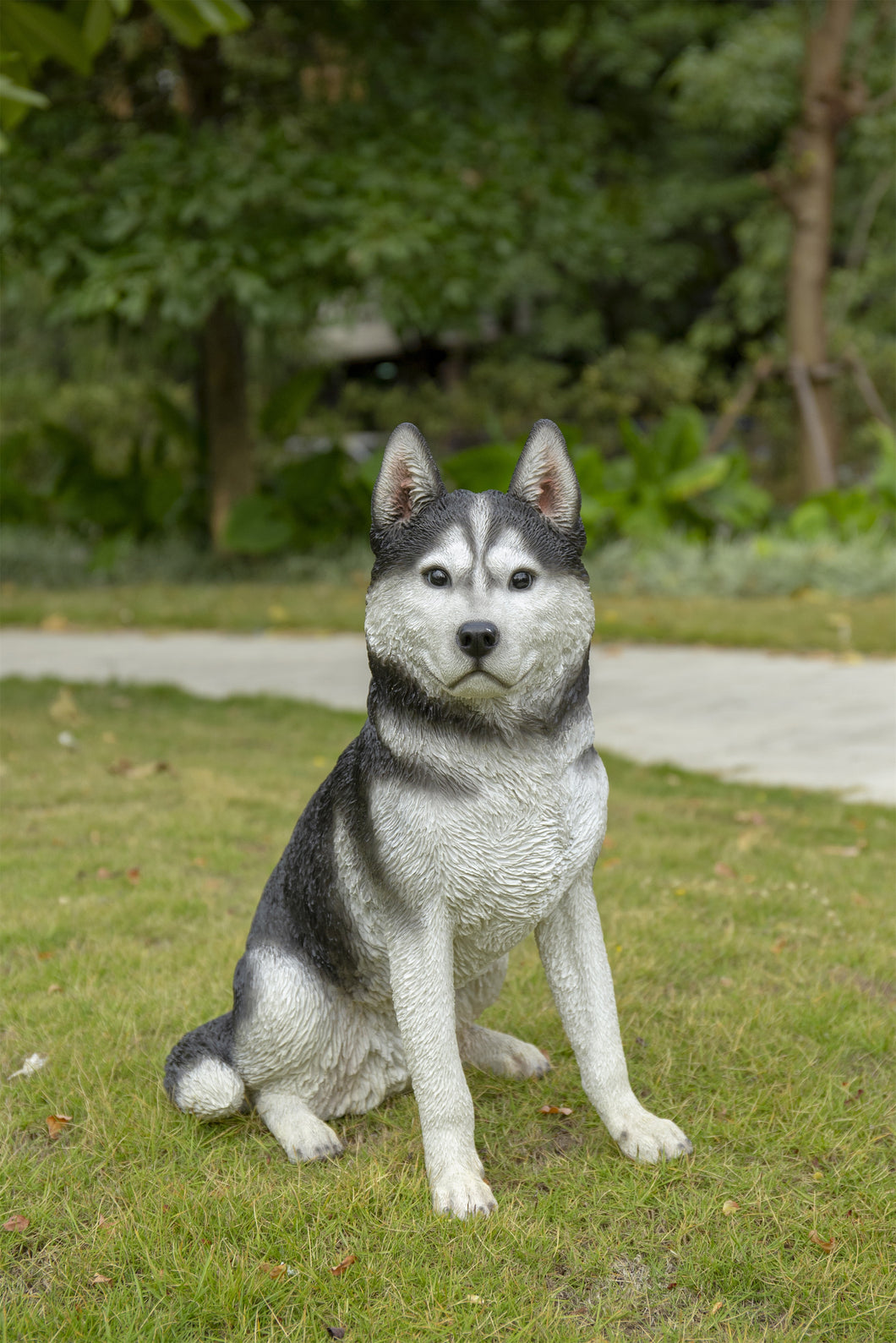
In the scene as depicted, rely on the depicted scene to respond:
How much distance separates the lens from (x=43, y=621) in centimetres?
1018

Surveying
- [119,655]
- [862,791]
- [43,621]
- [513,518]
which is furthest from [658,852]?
[43,621]

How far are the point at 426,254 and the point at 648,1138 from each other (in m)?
7.67

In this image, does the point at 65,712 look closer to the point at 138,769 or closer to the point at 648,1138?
the point at 138,769

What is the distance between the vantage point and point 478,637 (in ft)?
7.13

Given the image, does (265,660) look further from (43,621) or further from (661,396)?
(661,396)

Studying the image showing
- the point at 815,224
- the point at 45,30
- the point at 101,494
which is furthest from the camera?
the point at 815,224

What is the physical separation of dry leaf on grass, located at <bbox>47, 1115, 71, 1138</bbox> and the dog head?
1288mm

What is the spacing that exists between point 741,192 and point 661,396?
3.06 m

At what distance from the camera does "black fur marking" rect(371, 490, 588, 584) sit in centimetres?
232

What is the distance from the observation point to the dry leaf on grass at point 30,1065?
9.68ft

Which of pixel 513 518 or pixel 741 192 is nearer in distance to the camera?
pixel 513 518

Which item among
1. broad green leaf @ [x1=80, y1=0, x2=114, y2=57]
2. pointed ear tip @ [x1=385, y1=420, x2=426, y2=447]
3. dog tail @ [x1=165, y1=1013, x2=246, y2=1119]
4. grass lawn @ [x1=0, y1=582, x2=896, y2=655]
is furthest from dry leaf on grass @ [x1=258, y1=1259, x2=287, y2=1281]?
grass lawn @ [x1=0, y1=582, x2=896, y2=655]

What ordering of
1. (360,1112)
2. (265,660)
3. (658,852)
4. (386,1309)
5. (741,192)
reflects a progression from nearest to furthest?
(386,1309), (360,1112), (658,852), (265,660), (741,192)

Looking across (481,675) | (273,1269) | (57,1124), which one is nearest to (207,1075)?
(57,1124)
